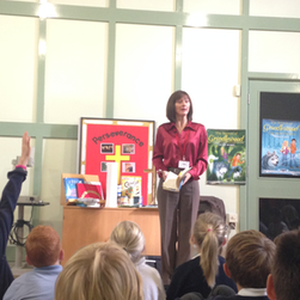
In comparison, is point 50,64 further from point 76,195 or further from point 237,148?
point 237,148

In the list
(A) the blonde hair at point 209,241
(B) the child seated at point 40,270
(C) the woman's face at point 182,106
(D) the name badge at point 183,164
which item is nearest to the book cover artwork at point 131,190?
(D) the name badge at point 183,164

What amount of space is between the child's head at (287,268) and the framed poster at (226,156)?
354cm

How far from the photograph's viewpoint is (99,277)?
60 centimetres

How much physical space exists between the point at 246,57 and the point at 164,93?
1069mm

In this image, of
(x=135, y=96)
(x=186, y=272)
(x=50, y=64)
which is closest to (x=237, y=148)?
(x=135, y=96)

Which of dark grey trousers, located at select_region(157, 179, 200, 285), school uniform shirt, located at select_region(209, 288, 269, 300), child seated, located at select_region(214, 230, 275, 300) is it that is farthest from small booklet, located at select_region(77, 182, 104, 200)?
school uniform shirt, located at select_region(209, 288, 269, 300)

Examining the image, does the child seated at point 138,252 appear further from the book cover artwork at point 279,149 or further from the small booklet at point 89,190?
the book cover artwork at point 279,149

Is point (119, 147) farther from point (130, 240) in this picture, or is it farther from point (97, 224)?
point (130, 240)

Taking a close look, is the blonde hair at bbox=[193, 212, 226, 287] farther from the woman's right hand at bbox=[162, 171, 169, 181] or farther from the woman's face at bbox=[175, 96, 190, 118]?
the woman's face at bbox=[175, 96, 190, 118]

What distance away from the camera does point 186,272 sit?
69.7 inches

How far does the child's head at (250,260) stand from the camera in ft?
4.23

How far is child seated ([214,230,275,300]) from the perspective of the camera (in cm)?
127

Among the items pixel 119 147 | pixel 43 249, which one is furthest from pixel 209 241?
pixel 119 147

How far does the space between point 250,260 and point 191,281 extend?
1.69 feet
